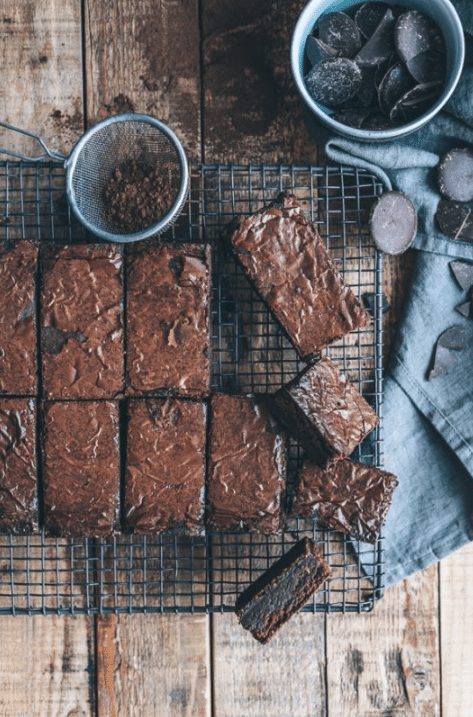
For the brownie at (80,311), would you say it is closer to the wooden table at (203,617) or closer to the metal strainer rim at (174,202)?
the metal strainer rim at (174,202)

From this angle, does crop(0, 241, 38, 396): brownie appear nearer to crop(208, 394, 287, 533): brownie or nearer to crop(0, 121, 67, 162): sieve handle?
crop(0, 121, 67, 162): sieve handle

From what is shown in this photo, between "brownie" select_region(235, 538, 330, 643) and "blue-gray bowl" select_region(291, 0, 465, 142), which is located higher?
"blue-gray bowl" select_region(291, 0, 465, 142)

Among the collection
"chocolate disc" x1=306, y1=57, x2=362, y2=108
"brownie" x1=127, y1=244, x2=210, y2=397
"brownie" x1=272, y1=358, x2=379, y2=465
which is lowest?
"brownie" x1=272, y1=358, x2=379, y2=465

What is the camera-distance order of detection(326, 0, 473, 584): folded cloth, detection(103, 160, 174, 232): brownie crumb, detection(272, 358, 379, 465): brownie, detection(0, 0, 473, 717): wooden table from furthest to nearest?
detection(0, 0, 473, 717): wooden table < detection(326, 0, 473, 584): folded cloth < detection(103, 160, 174, 232): brownie crumb < detection(272, 358, 379, 465): brownie

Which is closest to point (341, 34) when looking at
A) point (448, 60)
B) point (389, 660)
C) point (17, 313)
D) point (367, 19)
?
point (367, 19)

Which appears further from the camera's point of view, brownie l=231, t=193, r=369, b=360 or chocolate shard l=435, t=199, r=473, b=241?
chocolate shard l=435, t=199, r=473, b=241

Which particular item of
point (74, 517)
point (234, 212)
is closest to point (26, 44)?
point (234, 212)

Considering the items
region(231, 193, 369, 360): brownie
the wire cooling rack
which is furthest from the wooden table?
region(231, 193, 369, 360): brownie

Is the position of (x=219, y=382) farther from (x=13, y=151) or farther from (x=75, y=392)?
(x=13, y=151)
